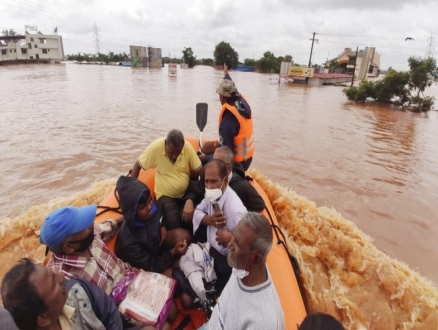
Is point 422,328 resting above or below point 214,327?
below

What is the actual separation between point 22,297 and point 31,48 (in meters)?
54.9

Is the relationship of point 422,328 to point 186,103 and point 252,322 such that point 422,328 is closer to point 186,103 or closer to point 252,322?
point 252,322

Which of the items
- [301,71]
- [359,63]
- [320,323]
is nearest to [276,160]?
[320,323]

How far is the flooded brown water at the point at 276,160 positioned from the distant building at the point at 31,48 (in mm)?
37482

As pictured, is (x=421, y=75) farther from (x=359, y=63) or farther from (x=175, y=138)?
(x=359, y=63)

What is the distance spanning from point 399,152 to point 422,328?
7008 mm

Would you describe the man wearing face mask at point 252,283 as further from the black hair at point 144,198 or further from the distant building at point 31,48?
the distant building at point 31,48

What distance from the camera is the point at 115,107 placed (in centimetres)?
1248

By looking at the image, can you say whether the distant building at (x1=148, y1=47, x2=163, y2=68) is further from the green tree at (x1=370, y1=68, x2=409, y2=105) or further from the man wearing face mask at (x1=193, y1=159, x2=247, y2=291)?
the man wearing face mask at (x1=193, y1=159, x2=247, y2=291)

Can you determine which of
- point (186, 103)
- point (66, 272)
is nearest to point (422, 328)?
point (66, 272)

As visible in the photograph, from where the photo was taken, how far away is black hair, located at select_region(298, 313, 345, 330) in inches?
32.6

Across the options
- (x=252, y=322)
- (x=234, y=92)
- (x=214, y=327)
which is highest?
(x=234, y=92)

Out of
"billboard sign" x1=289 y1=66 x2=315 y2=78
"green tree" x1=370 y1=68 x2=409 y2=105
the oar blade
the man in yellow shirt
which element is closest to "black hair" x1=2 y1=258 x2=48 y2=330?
the man in yellow shirt

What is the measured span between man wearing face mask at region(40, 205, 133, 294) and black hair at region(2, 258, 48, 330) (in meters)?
0.35
